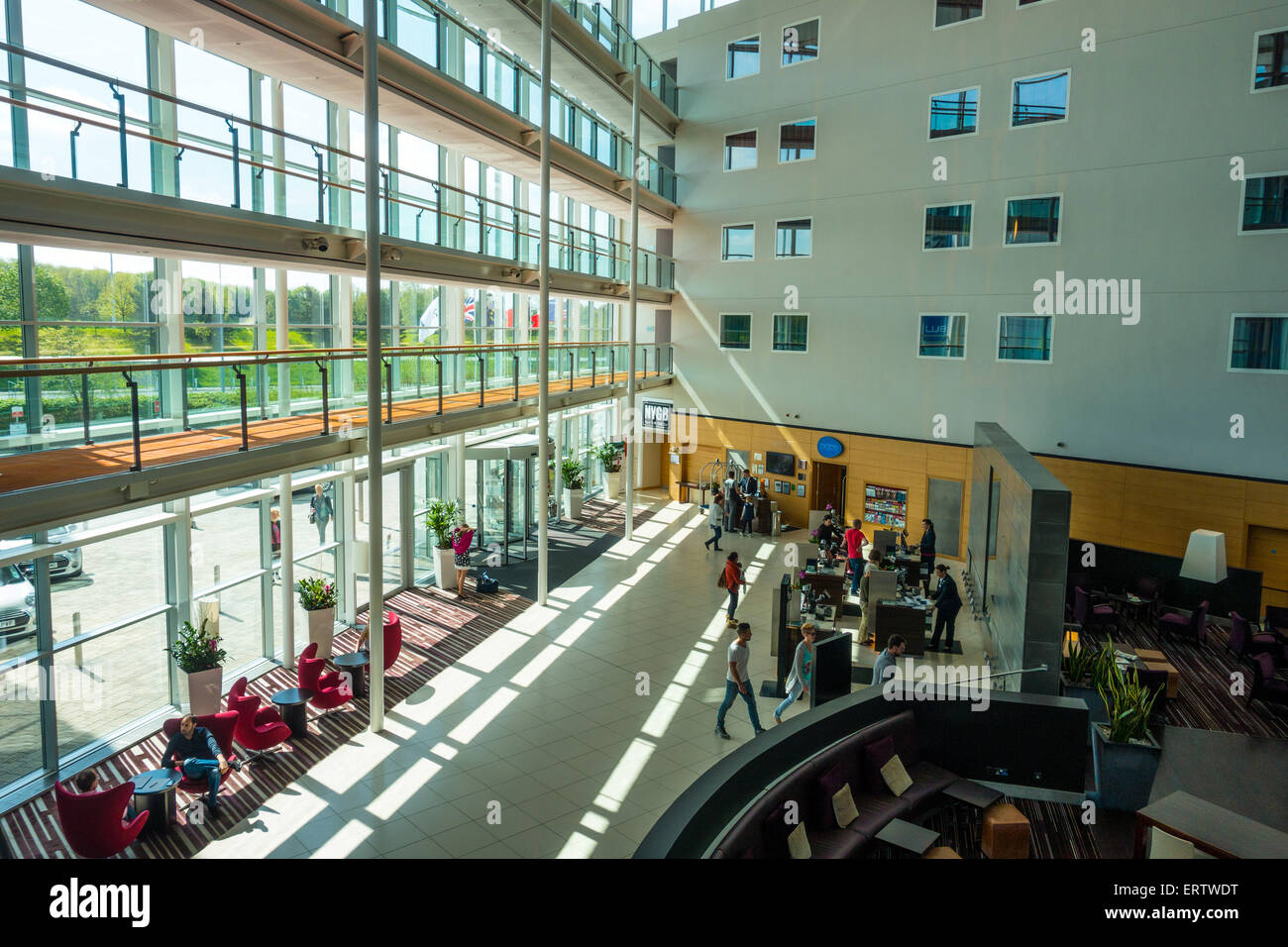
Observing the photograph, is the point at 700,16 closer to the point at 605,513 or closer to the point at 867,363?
the point at 867,363

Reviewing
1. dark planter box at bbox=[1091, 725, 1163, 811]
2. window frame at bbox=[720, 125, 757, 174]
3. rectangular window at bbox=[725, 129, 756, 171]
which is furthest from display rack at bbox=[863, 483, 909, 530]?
dark planter box at bbox=[1091, 725, 1163, 811]

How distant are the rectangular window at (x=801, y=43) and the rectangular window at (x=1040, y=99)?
5181 millimetres

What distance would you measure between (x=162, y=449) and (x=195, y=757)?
3153mm

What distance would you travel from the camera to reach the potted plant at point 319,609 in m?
11.8

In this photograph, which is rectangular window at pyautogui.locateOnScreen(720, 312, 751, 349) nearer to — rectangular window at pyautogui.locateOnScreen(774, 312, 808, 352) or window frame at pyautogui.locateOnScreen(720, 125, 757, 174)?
rectangular window at pyautogui.locateOnScreen(774, 312, 808, 352)

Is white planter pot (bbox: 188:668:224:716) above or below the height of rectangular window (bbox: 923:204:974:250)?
below

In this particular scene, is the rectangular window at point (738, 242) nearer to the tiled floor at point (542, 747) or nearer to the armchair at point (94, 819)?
the tiled floor at point (542, 747)

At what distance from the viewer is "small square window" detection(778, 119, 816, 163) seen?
19.4 m

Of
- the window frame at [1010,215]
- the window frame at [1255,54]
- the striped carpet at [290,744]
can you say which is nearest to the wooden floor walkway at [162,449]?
the striped carpet at [290,744]

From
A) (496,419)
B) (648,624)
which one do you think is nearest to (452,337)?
(496,419)

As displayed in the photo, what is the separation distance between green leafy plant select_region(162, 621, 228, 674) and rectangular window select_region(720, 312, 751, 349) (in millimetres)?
15101

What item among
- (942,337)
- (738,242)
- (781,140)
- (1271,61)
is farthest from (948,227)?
(1271,61)

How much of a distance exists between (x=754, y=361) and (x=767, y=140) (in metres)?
5.62

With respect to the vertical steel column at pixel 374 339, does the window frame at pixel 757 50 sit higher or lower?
higher
